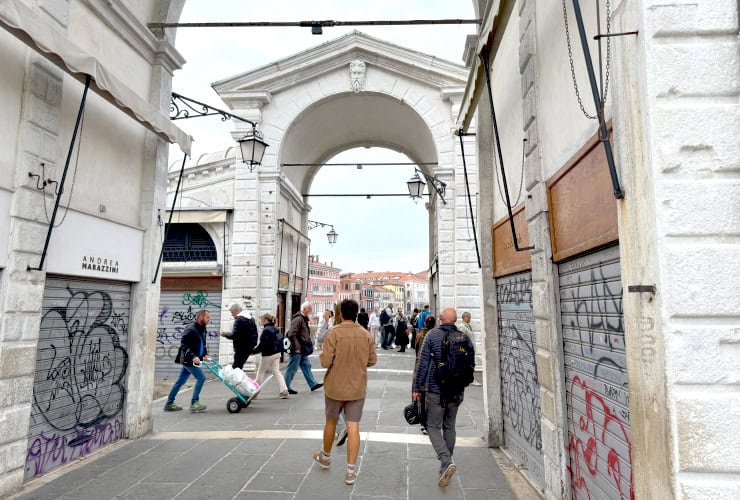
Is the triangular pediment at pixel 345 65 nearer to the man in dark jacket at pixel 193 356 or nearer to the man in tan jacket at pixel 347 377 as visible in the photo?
the man in dark jacket at pixel 193 356

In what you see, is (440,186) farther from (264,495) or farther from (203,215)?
(264,495)

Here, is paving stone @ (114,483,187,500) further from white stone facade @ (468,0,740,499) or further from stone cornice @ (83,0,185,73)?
stone cornice @ (83,0,185,73)

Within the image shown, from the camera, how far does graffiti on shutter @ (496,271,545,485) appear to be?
4.57 metres

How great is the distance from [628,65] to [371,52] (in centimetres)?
1216

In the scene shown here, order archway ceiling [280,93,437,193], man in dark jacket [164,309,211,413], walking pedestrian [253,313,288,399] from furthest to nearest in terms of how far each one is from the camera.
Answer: archway ceiling [280,93,437,193] < walking pedestrian [253,313,288,399] < man in dark jacket [164,309,211,413]

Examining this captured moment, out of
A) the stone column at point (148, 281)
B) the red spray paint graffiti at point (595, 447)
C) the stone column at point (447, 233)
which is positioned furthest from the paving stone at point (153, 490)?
the stone column at point (447, 233)

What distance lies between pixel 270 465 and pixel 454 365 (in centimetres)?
233

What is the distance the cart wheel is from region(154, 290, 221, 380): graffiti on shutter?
5.40 meters

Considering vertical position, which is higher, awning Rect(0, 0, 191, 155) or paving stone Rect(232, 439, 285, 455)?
awning Rect(0, 0, 191, 155)

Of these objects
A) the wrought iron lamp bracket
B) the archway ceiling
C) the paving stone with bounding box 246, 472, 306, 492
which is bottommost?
the paving stone with bounding box 246, 472, 306, 492

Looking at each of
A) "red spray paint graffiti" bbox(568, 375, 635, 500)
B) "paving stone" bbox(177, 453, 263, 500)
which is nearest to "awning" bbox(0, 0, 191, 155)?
"paving stone" bbox(177, 453, 263, 500)

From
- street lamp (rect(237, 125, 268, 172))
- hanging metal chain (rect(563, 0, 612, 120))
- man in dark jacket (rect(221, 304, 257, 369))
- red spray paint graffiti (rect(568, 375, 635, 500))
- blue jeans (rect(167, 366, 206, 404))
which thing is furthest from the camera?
man in dark jacket (rect(221, 304, 257, 369))

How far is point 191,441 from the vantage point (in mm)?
6008

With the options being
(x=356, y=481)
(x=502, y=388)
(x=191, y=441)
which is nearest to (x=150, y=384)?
(x=191, y=441)
